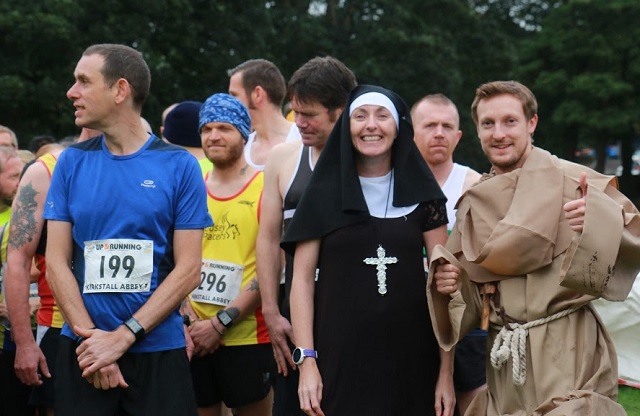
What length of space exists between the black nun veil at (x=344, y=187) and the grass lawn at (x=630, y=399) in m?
4.07

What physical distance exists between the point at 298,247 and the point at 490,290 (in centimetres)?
88

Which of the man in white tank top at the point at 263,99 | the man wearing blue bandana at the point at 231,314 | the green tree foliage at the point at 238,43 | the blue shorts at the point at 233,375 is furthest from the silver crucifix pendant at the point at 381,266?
the green tree foliage at the point at 238,43

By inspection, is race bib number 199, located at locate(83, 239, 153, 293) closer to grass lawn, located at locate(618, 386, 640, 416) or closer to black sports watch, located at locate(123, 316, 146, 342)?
black sports watch, located at locate(123, 316, 146, 342)

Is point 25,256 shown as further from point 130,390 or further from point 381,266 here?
point 381,266

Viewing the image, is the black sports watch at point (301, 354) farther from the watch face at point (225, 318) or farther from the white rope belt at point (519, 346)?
the watch face at point (225, 318)

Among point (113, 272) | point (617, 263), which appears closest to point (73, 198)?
point (113, 272)

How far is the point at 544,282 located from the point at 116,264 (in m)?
1.85

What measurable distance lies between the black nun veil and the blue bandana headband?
4.60ft

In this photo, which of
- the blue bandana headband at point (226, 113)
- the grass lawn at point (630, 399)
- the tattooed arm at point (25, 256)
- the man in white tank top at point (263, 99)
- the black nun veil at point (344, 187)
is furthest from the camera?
the grass lawn at point (630, 399)

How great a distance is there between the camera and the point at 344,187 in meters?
4.54

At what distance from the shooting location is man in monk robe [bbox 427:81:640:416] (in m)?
4.17

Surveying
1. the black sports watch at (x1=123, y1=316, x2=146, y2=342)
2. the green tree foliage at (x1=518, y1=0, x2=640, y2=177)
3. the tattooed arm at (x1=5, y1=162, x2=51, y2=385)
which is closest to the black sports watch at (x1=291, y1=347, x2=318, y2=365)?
the black sports watch at (x1=123, y1=316, x2=146, y2=342)

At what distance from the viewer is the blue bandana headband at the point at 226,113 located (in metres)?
5.96

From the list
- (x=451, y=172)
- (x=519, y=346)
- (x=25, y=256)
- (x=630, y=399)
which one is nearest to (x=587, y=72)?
(x=630, y=399)
